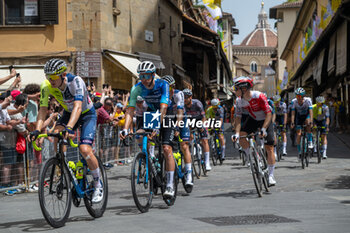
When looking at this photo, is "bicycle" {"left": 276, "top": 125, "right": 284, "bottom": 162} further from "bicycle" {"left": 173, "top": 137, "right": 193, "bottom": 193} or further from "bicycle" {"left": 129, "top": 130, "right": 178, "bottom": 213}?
"bicycle" {"left": 129, "top": 130, "right": 178, "bottom": 213}

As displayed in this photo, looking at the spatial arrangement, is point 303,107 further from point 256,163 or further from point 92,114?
point 92,114

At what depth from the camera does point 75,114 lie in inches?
274

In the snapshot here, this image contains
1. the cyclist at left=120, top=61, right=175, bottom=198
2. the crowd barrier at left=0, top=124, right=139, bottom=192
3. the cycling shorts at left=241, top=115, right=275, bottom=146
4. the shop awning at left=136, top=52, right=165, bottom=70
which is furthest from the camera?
the shop awning at left=136, top=52, right=165, bottom=70

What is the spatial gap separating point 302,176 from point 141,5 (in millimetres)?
15909

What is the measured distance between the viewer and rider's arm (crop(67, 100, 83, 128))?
6858 mm

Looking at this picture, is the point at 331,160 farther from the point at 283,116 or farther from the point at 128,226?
the point at 128,226

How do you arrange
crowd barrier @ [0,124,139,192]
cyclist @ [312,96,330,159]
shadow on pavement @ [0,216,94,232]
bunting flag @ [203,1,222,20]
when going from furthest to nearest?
bunting flag @ [203,1,222,20] < cyclist @ [312,96,330,159] < crowd barrier @ [0,124,139,192] < shadow on pavement @ [0,216,94,232]

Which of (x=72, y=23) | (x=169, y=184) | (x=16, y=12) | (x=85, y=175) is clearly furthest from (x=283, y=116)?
(x=85, y=175)

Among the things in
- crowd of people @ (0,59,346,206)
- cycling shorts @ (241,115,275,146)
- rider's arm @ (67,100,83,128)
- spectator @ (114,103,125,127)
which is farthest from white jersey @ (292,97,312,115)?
rider's arm @ (67,100,83,128)

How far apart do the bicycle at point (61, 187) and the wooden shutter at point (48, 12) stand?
15.2 metres

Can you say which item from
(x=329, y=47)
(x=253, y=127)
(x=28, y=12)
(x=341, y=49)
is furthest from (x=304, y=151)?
(x=329, y=47)

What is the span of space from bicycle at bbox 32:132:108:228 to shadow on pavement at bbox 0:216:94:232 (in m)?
0.16

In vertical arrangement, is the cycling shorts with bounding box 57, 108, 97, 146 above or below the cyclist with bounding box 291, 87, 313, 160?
below

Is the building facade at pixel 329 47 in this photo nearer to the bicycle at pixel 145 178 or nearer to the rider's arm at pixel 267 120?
the rider's arm at pixel 267 120
